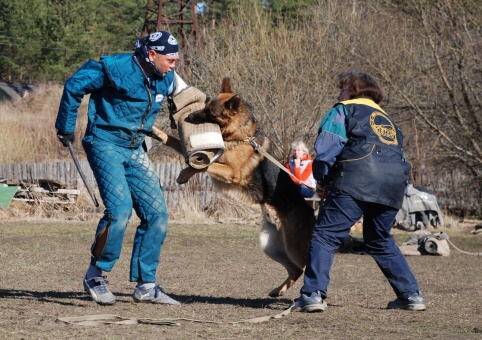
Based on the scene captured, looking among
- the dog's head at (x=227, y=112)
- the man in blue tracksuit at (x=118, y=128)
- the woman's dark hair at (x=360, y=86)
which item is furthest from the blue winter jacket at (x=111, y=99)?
the woman's dark hair at (x=360, y=86)

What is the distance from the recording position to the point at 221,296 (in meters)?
6.72

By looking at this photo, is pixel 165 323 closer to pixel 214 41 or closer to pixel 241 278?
pixel 241 278

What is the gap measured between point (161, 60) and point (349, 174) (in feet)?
5.39

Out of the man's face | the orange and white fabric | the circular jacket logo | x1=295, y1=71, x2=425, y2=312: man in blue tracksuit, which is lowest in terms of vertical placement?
the orange and white fabric

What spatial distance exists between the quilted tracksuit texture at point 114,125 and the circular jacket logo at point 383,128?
164 cm

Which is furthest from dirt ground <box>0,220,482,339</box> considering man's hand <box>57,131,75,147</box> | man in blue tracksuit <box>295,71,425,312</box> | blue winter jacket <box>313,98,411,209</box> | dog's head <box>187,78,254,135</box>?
dog's head <box>187,78,254,135</box>

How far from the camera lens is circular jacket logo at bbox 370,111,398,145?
554 cm

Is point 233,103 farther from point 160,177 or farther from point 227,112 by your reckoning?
point 160,177

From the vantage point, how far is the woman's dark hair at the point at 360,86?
573 cm

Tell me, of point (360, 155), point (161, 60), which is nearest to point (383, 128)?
point (360, 155)

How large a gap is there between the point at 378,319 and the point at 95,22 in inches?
1779

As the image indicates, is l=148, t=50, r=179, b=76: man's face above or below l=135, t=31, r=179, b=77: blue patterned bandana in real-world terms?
below

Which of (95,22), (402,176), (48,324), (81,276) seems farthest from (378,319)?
(95,22)

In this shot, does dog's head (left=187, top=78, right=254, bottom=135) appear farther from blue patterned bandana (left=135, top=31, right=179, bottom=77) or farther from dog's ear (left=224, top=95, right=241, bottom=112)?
blue patterned bandana (left=135, top=31, right=179, bottom=77)
